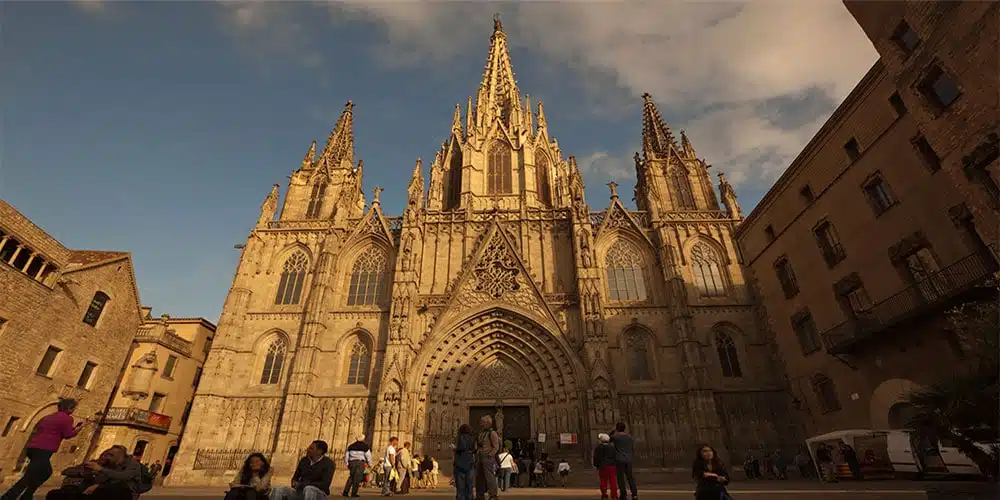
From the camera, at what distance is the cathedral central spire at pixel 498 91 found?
36447 millimetres

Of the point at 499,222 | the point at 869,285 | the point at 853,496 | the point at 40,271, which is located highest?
the point at 499,222

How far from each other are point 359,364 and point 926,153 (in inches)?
985

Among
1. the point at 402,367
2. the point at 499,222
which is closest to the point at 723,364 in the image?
the point at 499,222

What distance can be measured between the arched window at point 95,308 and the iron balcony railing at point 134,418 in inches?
180

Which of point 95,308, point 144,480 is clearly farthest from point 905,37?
point 95,308

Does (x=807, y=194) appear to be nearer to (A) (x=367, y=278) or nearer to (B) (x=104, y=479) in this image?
(A) (x=367, y=278)

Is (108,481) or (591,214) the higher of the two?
(591,214)

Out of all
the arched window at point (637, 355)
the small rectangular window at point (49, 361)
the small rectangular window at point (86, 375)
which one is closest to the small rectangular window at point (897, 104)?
the arched window at point (637, 355)

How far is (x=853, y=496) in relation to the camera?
8.74m

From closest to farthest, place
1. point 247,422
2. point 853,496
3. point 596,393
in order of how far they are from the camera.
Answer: point 853,496
point 596,393
point 247,422

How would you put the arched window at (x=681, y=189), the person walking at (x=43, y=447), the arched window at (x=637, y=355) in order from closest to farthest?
1. the person walking at (x=43, y=447)
2. the arched window at (x=637, y=355)
3. the arched window at (x=681, y=189)

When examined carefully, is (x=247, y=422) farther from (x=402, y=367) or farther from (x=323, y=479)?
(x=323, y=479)

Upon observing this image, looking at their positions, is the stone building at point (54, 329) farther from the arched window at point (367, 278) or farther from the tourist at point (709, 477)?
the tourist at point (709, 477)

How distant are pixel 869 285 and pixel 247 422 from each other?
27.6 m
